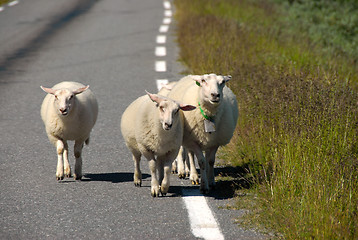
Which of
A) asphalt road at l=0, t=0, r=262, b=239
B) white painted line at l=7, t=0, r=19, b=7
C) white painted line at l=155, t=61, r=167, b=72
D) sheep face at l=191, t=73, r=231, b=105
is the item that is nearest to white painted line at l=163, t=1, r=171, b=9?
asphalt road at l=0, t=0, r=262, b=239

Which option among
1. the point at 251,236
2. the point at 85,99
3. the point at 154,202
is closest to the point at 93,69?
the point at 85,99

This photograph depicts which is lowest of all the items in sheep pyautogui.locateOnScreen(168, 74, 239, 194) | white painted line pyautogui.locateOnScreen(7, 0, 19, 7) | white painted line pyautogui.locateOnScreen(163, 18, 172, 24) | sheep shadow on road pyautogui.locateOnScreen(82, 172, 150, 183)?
white painted line pyautogui.locateOnScreen(7, 0, 19, 7)

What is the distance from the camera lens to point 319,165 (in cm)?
510

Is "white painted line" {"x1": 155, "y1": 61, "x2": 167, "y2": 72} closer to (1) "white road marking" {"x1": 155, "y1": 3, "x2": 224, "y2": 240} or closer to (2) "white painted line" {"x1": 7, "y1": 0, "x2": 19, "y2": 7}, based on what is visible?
(1) "white road marking" {"x1": 155, "y1": 3, "x2": 224, "y2": 240}

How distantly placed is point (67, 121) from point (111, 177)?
738mm

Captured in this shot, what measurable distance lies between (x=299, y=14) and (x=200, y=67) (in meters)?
9.09

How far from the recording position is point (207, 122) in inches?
227

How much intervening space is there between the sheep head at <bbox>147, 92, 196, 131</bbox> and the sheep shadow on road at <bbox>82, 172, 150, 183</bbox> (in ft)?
3.14

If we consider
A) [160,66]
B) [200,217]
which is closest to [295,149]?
[200,217]

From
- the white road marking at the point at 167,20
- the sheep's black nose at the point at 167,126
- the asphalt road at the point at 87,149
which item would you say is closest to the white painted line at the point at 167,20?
the white road marking at the point at 167,20

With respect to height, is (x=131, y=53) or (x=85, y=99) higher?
(x=85, y=99)

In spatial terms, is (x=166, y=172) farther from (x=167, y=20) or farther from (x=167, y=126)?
(x=167, y=20)

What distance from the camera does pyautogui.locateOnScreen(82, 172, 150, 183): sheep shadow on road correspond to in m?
6.05

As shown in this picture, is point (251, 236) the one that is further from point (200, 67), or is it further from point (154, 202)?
point (200, 67)
